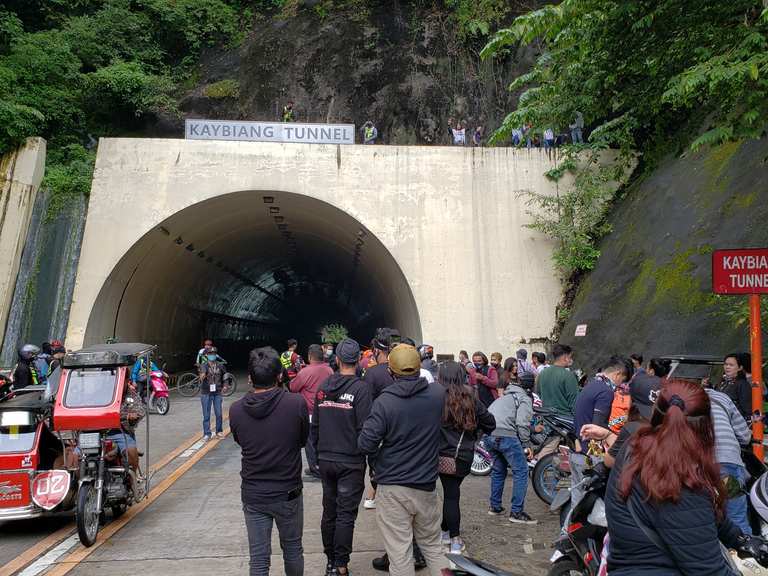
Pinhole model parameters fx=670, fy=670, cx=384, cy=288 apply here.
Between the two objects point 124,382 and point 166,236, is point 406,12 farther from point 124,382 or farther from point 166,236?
point 124,382

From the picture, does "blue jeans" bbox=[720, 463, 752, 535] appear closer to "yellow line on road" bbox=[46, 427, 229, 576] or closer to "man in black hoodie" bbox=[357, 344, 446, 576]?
"man in black hoodie" bbox=[357, 344, 446, 576]

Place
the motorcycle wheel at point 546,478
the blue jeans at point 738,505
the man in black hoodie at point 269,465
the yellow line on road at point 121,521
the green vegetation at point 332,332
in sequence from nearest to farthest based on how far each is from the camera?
the man in black hoodie at point 269,465 → the blue jeans at point 738,505 → the yellow line on road at point 121,521 → the motorcycle wheel at point 546,478 → the green vegetation at point 332,332

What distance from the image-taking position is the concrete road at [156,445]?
631cm

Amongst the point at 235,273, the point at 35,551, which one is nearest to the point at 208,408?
the point at 35,551

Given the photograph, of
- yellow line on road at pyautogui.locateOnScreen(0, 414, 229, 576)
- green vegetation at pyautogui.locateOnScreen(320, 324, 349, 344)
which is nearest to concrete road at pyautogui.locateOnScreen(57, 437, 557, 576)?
yellow line on road at pyautogui.locateOnScreen(0, 414, 229, 576)

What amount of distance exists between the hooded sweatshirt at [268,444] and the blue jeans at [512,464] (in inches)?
111

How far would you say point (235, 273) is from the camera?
28016mm

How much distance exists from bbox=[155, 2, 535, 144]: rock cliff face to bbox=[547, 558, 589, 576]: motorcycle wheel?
2025cm

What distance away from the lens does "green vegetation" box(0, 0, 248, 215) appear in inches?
736

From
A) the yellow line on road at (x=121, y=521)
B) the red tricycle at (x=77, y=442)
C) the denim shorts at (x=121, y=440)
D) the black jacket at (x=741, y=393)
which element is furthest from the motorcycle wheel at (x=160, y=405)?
the black jacket at (x=741, y=393)

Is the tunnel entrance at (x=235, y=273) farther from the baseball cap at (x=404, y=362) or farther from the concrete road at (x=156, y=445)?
the baseball cap at (x=404, y=362)

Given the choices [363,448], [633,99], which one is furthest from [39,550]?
[633,99]

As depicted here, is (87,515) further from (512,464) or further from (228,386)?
(228,386)

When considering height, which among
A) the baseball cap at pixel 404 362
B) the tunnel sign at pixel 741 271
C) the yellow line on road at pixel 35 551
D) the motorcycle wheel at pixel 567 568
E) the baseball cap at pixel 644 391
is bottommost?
the yellow line on road at pixel 35 551
